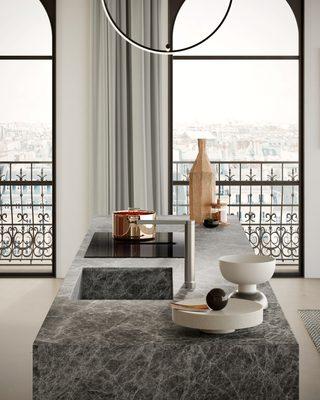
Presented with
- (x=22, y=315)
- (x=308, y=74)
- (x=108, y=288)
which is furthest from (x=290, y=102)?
(x=108, y=288)

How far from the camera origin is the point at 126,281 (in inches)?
120

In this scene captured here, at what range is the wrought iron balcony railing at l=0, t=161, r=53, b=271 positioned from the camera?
7.36m

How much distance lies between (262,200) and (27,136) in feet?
8.18

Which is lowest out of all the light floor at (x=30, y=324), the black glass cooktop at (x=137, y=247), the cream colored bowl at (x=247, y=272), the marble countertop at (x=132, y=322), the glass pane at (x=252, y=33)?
the light floor at (x=30, y=324)

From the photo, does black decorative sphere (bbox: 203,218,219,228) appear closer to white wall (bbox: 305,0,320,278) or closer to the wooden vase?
the wooden vase

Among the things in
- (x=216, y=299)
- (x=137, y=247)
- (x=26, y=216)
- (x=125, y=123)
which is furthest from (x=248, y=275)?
(x=26, y=216)

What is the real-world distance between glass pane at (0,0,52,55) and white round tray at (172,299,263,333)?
541 centimetres

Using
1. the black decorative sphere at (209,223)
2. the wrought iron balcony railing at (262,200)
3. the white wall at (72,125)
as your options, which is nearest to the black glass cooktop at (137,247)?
the black decorative sphere at (209,223)

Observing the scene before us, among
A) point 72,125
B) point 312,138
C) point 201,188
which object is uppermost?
point 72,125

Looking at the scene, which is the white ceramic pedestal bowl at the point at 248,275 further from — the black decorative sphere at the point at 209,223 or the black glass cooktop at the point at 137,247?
the black decorative sphere at the point at 209,223

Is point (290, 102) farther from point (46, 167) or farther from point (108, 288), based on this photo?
point (108, 288)

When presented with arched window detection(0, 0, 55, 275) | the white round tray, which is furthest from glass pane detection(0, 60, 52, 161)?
the white round tray

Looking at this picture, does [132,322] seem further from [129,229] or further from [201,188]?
[201,188]

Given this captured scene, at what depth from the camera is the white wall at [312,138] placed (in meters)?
6.74
